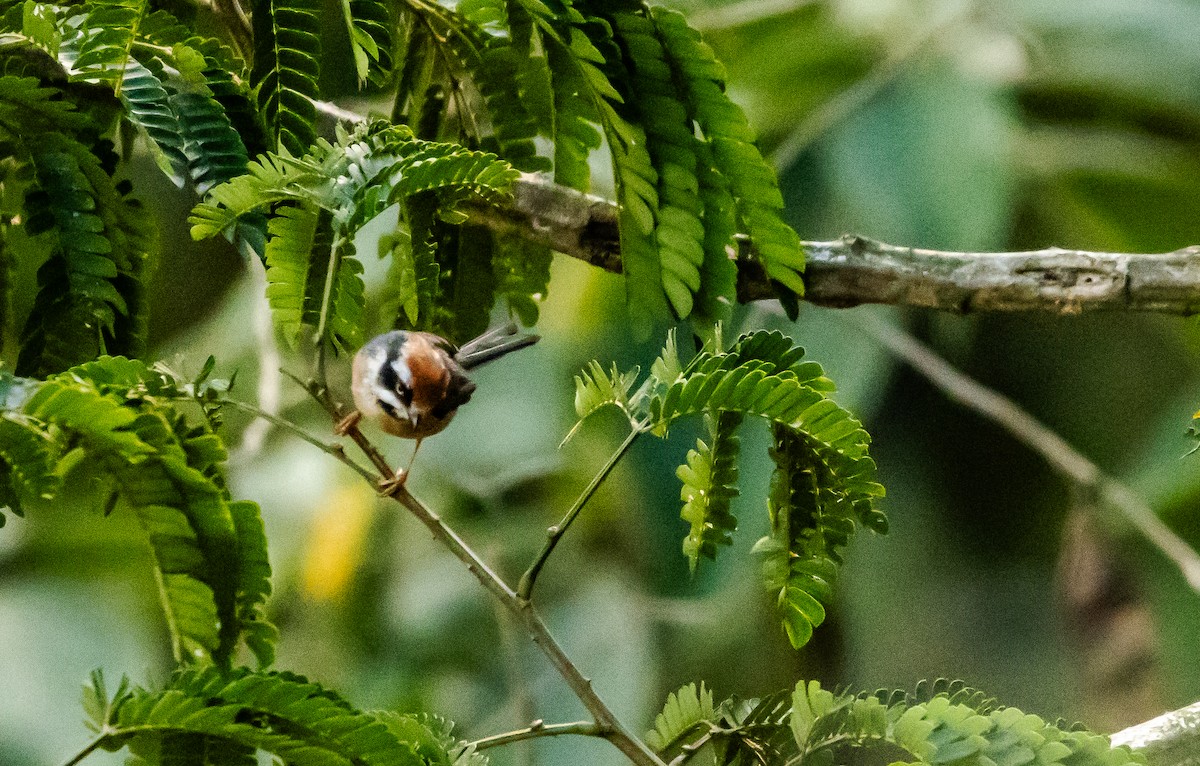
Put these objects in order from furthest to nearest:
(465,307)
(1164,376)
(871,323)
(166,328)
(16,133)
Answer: (166,328) < (1164,376) < (871,323) < (465,307) < (16,133)

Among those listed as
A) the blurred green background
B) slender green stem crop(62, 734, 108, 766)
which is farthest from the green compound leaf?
Answer: the blurred green background

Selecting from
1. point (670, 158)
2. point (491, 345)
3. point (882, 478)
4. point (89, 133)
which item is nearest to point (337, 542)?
point (882, 478)

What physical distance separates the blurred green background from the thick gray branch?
0.80m

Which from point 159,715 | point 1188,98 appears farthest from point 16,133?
point 1188,98

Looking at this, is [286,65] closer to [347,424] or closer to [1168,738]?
[347,424]

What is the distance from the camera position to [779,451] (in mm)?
655

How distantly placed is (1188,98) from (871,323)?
0.72m

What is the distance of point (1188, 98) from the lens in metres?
1.90

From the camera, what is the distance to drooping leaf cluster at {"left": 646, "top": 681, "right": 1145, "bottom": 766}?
0.57 meters

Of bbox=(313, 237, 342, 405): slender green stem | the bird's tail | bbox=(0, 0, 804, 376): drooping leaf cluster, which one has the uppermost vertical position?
bbox=(0, 0, 804, 376): drooping leaf cluster

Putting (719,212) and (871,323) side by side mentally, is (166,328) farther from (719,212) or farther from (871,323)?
(719,212)

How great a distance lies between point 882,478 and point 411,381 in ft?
4.74

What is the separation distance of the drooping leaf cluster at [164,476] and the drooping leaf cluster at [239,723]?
0.04m

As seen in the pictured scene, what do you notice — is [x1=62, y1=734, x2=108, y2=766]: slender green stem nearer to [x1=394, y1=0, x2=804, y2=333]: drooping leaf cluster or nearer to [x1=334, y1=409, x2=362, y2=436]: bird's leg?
[x1=334, y1=409, x2=362, y2=436]: bird's leg
